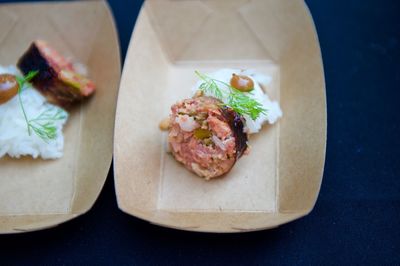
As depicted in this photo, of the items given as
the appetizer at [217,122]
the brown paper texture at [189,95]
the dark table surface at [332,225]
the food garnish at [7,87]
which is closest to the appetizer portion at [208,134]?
the appetizer at [217,122]

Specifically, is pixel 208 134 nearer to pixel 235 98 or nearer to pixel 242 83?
pixel 235 98

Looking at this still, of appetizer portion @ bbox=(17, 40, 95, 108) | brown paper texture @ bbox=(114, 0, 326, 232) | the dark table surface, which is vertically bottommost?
the dark table surface

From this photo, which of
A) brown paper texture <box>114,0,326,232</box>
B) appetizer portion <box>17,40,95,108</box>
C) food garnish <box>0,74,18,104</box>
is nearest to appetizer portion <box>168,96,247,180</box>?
brown paper texture <box>114,0,326,232</box>

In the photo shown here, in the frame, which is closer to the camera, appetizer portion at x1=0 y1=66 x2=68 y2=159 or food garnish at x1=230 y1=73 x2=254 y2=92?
food garnish at x1=230 y1=73 x2=254 y2=92

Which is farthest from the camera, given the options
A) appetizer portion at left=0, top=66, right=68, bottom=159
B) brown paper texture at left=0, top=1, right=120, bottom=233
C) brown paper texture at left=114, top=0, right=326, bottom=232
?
appetizer portion at left=0, top=66, right=68, bottom=159

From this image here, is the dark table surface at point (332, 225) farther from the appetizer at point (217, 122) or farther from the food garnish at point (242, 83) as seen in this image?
the food garnish at point (242, 83)

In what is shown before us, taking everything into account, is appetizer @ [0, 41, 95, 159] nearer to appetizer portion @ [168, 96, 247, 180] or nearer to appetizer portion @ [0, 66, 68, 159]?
appetizer portion @ [0, 66, 68, 159]

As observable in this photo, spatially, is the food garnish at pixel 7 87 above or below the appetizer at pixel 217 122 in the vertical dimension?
above

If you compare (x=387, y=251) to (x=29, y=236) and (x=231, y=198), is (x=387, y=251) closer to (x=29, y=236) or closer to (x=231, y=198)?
(x=231, y=198)
